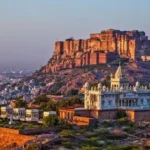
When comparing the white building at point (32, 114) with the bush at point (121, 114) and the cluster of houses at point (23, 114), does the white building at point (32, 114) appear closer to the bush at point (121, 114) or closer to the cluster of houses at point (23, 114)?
the cluster of houses at point (23, 114)

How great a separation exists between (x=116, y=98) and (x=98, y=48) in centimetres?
5900

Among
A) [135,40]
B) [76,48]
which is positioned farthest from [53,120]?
[76,48]

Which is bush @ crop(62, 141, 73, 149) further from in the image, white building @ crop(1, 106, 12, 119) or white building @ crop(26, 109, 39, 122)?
white building @ crop(1, 106, 12, 119)

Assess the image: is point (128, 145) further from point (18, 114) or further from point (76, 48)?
point (76, 48)

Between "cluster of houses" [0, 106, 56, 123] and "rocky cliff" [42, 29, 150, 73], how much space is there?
162ft

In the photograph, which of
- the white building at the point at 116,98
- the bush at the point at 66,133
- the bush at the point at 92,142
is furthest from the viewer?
the white building at the point at 116,98

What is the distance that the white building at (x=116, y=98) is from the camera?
5819 centimetres

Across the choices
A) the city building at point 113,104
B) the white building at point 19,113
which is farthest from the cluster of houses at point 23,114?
the city building at point 113,104

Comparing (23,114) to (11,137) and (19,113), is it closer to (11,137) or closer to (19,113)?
(19,113)

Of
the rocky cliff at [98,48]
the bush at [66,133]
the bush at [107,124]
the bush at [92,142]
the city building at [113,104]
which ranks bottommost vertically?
the bush at [92,142]

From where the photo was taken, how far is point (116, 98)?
5941 cm

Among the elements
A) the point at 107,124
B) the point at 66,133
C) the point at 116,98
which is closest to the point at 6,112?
the point at 116,98

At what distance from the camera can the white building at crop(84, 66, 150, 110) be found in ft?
191

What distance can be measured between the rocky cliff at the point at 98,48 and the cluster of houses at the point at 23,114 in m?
49.3
